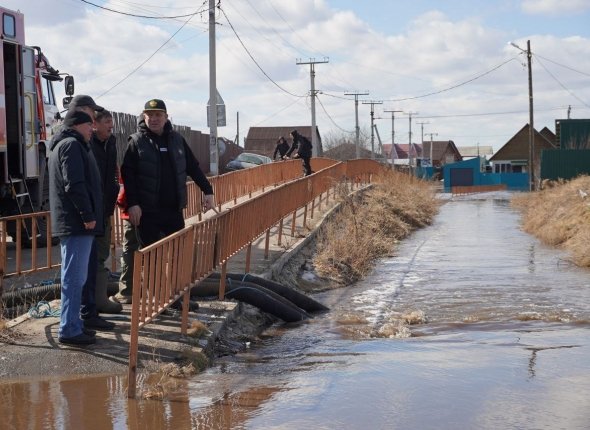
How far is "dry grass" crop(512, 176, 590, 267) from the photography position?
18156 millimetres

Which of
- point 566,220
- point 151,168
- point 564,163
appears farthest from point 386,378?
point 564,163

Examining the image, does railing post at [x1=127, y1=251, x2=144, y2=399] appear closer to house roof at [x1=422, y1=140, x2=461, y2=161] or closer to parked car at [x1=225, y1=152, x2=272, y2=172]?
parked car at [x1=225, y1=152, x2=272, y2=172]

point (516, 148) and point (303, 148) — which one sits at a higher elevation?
point (516, 148)

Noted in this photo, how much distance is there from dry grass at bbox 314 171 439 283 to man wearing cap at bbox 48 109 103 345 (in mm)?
7621

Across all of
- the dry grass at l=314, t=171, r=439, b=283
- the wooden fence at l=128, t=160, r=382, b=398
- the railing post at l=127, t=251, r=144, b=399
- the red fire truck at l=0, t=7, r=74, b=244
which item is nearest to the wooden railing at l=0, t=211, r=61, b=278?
the red fire truck at l=0, t=7, r=74, b=244

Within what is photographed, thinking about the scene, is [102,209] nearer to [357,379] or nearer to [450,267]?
[357,379]

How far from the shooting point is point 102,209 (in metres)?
7.46

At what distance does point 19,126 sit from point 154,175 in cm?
607

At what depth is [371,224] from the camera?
22125mm

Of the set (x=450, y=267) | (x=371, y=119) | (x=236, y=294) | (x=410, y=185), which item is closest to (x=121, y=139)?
(x=410, y=185)

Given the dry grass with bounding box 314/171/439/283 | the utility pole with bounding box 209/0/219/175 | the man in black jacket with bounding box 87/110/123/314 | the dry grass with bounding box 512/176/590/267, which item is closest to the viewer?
the man in black jacket with bounding box 87/110/123/314

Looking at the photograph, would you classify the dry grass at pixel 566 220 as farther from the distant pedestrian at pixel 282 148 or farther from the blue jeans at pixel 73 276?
the blue jeans at pixel 73 276

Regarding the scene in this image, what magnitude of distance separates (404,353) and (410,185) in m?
28.0

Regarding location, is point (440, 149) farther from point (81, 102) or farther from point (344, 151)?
point (81, 102)
